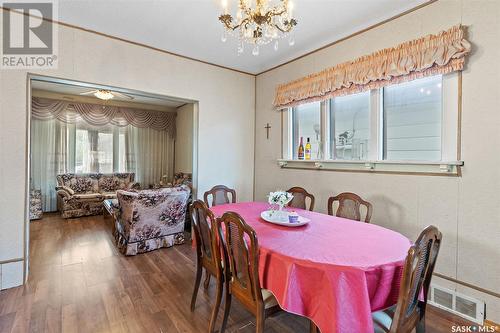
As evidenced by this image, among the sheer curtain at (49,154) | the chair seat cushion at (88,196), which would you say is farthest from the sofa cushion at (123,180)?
the sheer curtain at (49,154)

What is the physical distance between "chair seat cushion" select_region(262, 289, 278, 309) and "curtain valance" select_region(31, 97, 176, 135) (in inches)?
240

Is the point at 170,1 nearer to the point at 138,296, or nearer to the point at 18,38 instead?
the point at 18,38

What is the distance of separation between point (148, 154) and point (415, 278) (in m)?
6.80

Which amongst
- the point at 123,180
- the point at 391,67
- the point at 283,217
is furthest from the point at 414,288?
the point at 123,180

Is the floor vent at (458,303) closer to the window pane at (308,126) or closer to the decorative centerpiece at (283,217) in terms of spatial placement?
the decorative centerpiece at (283,217)

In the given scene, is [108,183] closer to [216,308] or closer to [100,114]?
[100,114]

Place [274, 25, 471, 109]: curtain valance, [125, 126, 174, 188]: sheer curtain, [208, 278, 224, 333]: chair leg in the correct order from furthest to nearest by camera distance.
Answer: [125, 126, 174, 188]: sheer curtain → [274, 25, 471, 109]: curtain valance → [208, 278, 224, 333]: chair leg

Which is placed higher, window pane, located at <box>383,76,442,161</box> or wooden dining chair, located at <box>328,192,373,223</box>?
window pane, located at <box>383,76,442,161</box>

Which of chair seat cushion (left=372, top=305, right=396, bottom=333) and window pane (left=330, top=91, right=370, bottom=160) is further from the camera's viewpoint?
window pane (left=330, top=91, right=370, bottom=160)

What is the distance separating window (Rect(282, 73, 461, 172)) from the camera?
2271 millimetres

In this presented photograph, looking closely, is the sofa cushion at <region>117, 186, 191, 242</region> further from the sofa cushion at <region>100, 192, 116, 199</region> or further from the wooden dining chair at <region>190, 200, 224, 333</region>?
the sofa cushion at <region>100, 192, 116, 199</region>

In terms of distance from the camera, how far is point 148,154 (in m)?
6.86

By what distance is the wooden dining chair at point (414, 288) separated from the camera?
1161mm

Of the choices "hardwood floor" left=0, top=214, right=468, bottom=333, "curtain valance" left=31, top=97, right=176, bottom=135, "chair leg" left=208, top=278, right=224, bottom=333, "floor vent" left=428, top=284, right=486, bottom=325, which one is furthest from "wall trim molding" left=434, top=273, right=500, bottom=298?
"curtain valance" left=31, top=97, right=176, bottom=135
